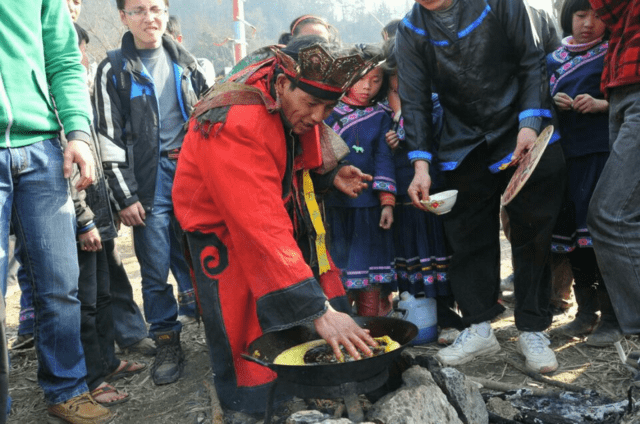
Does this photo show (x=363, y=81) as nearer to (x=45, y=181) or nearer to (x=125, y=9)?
(x=125, y=9)

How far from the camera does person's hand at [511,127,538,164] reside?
2852 mm

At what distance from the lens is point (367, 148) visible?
12.1ft

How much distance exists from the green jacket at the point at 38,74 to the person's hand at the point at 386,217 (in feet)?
6.01

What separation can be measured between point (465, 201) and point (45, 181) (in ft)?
→ 7.24

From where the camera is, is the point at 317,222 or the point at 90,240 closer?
the point at 317,222

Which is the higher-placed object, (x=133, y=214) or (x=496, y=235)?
(x=133, y=214)

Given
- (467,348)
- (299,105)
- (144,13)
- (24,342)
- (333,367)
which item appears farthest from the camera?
(24,342)

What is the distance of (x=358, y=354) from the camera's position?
201cm

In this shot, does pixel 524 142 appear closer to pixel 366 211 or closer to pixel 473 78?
pixel 473 78

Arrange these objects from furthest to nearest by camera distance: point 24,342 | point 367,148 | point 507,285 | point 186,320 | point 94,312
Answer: point 507,285
point 186,320
point 24,342
point 367,148
point 94,312

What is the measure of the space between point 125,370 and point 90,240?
3.12ft

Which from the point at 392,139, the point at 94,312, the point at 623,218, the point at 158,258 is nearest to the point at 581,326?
the point at 623,218

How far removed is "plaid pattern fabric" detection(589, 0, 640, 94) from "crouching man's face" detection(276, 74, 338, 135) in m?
1.29

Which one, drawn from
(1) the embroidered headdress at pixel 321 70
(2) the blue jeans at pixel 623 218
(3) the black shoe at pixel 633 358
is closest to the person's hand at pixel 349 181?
(1) the embroidered headdress at pixel 321 70
